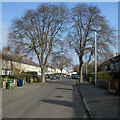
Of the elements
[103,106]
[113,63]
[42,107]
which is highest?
[113,63]

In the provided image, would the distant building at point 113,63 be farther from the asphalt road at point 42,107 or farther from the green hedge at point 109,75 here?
the asphalt road at point 42,107

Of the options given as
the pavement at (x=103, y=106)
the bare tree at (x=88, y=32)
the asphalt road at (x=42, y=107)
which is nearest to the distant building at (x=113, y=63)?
the bare tree at (x=88, y=32)

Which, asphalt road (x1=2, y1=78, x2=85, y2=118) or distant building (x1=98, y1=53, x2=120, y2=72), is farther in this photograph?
distant building (x1=98, y1=53, x2=120, y2=72)

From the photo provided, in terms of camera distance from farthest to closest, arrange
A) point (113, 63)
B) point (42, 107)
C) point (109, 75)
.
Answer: point (113, 63) → point (109, 75) → point (42, 107)

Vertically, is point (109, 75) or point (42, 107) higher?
point (109, 75)

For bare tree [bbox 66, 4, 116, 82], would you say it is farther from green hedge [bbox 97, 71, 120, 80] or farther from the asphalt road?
the asphalt road

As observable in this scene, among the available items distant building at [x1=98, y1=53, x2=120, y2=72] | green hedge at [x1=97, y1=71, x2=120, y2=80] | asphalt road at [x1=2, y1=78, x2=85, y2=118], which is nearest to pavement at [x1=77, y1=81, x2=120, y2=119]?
asphalt road at [x1=2, y1=78, x2=85, y2=118]

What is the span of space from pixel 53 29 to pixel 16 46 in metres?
8.04

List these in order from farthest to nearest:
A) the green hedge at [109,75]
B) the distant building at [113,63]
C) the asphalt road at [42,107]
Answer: the distant building at [113,63] → the green hedge at [109,75] → the asphalt road at [42,107]

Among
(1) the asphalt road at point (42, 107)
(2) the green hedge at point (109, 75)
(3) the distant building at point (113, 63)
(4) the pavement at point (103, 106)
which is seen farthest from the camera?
(3) the distant building at point (113, 63)

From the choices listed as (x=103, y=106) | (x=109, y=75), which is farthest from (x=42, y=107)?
(x=109, y=75)

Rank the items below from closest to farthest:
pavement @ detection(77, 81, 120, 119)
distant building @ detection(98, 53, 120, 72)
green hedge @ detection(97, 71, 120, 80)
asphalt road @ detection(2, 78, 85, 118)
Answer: pavement @ detection(77, 81, 120, 119) < asphalt road @ detection(2, 78, 85, 118) < green hedge @ detection(97, 71, 120, 80) < distant building @ detection(98, 53, 120, 72)

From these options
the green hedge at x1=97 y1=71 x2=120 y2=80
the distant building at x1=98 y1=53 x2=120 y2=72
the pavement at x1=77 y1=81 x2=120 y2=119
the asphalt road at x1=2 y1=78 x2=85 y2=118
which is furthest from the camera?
the distant building at x1=98 y1=53 x2=120 y2=72

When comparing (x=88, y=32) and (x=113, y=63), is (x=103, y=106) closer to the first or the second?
(x=88, y=32)
